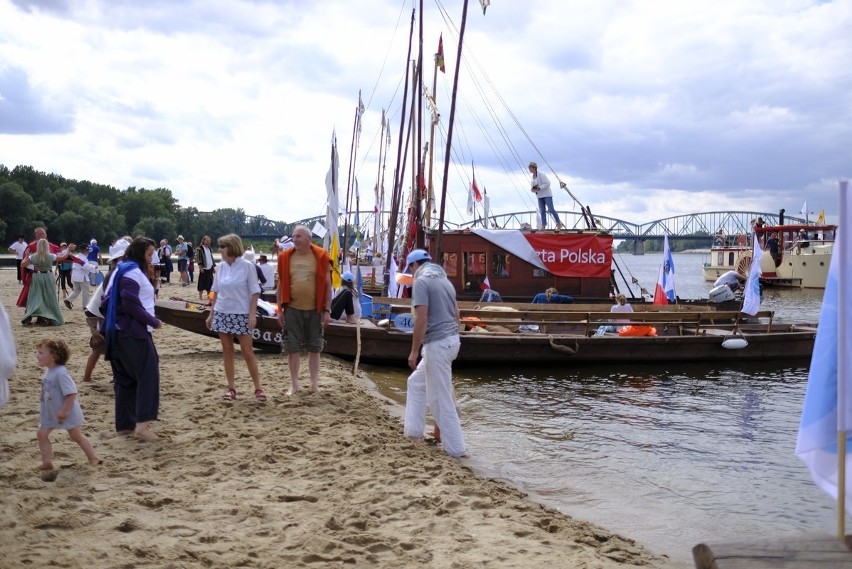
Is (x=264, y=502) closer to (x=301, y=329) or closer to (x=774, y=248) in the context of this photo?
(x=301, y=329)

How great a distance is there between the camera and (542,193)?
21219 millimetres

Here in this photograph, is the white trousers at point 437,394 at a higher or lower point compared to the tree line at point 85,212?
lower

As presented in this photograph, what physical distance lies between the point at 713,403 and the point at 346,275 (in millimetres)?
7200

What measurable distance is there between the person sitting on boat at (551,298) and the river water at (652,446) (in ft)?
12.7

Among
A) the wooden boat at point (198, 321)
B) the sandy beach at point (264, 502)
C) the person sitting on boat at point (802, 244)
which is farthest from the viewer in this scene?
the person sitting on boat at point (802, 244)

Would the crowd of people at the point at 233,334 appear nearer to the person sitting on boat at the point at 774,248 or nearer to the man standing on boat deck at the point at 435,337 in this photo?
the man standing on boat deck at the point at 435,337

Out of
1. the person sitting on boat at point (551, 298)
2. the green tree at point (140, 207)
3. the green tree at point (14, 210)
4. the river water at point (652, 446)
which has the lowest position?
the river water at point (652, 446)

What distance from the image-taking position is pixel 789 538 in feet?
11.2

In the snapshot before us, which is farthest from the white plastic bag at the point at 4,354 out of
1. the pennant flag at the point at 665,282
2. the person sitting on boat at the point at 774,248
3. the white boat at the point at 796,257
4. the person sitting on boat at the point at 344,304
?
the person sitting on boat at the point at 774,248

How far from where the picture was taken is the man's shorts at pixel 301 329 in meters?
8.81

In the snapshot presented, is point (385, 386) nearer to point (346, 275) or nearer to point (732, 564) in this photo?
point (346, 275)

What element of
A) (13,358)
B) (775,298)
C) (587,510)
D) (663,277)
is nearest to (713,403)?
(587,510)

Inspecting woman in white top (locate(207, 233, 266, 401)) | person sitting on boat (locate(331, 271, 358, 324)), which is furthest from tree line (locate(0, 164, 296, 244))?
woman in white top (locate(207, 233, 266, 401))

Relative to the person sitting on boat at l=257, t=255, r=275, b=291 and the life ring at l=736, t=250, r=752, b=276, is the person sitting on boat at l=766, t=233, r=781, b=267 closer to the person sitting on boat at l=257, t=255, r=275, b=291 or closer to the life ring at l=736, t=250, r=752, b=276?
the life ring at l=736, t=250, r=752, b=276
